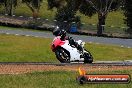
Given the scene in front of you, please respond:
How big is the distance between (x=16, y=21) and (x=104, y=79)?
46.2 m

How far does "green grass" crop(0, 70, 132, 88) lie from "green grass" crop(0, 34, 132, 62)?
37.7 feet

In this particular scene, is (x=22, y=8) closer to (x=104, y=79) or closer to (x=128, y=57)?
(x=128, y=57)

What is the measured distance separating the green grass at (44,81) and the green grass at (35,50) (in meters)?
11.5

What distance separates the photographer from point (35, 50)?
3312cm

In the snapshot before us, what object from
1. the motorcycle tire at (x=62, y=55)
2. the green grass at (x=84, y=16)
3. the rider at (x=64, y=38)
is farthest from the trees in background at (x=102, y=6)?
the motorcycle tire at (x=62, y=55)

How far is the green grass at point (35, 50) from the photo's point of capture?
98.1 ft

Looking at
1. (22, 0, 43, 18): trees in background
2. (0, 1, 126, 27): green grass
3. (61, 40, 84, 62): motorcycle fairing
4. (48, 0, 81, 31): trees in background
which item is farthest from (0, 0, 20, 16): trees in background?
(61, 40, 84, 62): motorcycle fairing

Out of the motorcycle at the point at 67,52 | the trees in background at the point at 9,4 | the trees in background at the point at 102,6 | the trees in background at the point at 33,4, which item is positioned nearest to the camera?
the motorcycle at the point at 67,52

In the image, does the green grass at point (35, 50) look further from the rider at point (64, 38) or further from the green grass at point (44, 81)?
the green grass at point (44, 81)

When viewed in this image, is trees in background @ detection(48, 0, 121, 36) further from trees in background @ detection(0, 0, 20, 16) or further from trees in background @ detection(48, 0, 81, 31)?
trees in background @ detection(0, 0, 20, 16)

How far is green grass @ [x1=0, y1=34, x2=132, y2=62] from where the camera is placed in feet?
98.1

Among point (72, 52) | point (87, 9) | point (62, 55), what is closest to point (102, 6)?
point (87, 9)

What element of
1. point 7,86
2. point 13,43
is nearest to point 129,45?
point 13,43

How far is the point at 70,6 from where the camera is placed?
2633 inches
